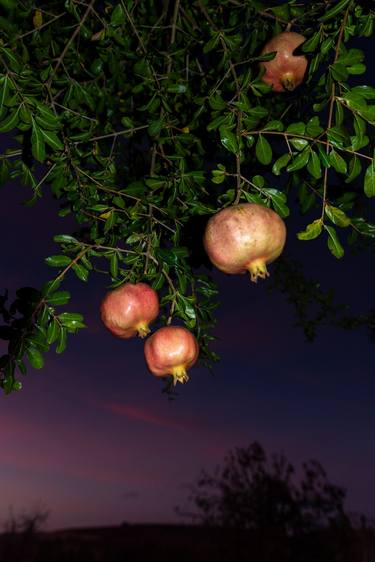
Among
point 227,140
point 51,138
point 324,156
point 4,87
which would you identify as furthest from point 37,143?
point 324,156

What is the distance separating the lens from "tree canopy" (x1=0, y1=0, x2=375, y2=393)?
1729 mm

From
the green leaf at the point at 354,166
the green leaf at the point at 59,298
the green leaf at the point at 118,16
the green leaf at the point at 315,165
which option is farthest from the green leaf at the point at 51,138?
the green leaf at the point at 354,166

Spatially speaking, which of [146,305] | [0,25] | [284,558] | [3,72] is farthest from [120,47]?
[284,558]

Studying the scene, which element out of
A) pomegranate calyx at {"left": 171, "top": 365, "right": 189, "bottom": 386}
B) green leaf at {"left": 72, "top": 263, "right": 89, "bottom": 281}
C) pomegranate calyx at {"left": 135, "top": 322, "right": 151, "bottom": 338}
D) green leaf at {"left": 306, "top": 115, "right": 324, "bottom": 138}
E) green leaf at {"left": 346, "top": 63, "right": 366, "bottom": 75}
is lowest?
pomegranate calyx at {"left": 171, "top": 365, "right": 189, "bottom": 386}

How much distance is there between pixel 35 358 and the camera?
2.15 m

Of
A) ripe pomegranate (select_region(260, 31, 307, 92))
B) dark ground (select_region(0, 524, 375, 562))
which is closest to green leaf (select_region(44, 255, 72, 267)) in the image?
ripe pomegranate (select_region(260, 31, 307, 92))

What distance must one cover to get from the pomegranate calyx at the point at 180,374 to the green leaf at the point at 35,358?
0.48 m

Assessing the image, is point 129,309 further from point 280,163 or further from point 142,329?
point 280,163

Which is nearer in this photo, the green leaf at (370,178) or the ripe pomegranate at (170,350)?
the green leaf at (370,178)

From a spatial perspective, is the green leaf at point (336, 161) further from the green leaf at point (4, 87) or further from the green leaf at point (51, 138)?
the green leaf at point (4, 87)

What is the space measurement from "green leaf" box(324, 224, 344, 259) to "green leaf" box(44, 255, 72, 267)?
0.96 m

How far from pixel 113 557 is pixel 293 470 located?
3524mm

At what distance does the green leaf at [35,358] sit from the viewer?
2.14 metres

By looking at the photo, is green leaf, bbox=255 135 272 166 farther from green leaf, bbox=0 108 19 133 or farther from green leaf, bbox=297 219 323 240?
green leaf, bbox=0 108 19 133
